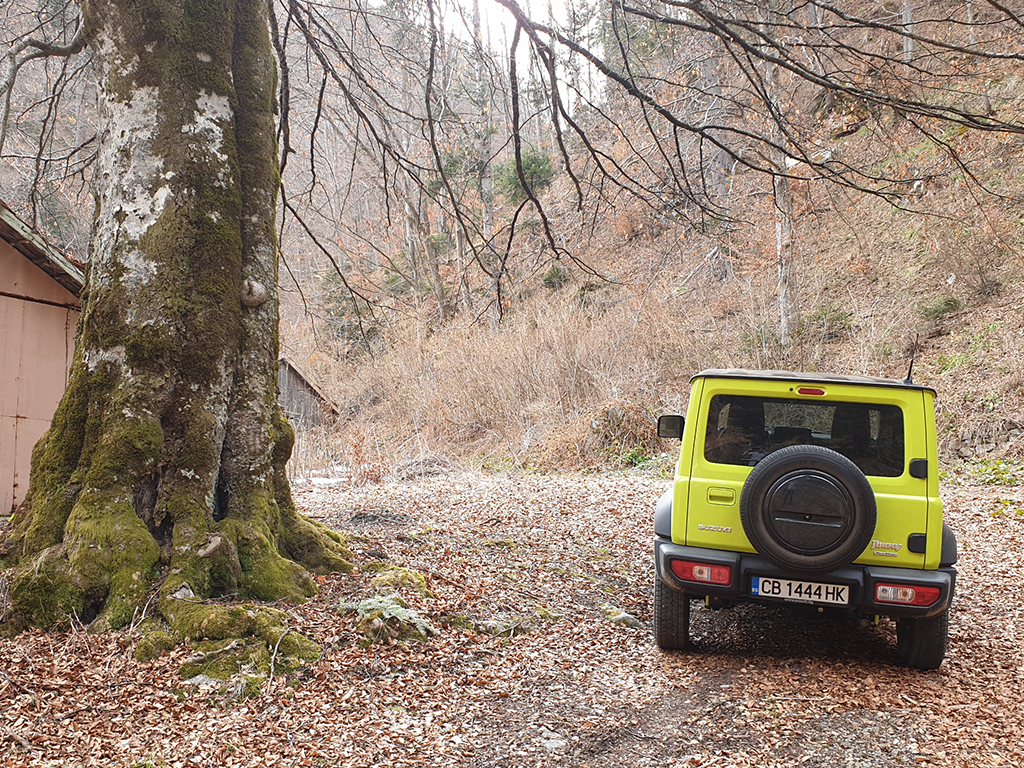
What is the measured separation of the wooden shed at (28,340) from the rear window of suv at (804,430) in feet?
23.7

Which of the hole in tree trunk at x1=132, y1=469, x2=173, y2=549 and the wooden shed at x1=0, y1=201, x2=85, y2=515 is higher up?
the wooden shed at x1=0, y1=201, x2=85, y2=515

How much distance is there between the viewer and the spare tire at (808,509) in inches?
157

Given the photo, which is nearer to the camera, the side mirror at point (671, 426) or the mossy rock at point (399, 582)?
the mossy rock at point (399, 582)

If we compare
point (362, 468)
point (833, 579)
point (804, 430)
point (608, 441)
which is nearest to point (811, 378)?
point (804, 430)

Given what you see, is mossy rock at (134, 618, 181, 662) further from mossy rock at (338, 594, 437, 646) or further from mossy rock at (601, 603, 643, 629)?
mossy rock at (601, 603, 643, 629)

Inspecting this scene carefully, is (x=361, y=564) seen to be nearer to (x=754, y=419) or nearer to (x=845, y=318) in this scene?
(x=754, y=419)

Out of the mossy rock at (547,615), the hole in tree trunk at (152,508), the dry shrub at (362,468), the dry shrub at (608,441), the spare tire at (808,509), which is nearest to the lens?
the spare tire at (808,509)

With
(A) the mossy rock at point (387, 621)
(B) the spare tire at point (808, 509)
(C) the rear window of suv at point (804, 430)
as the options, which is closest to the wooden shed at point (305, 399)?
(A) the mossy rock at point (387, 621)

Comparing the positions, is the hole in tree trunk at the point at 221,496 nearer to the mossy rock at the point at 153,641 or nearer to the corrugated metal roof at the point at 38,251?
the mossy rock at the point at 153,641

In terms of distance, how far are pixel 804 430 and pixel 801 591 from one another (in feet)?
3.66

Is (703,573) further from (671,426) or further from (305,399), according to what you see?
(305,399)

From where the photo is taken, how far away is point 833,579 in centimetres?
414

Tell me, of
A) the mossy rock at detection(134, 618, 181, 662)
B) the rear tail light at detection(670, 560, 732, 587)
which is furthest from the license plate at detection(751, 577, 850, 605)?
the mossy rock at detection(134, 618, 181, 662)

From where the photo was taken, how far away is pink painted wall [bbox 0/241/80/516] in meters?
8.05
